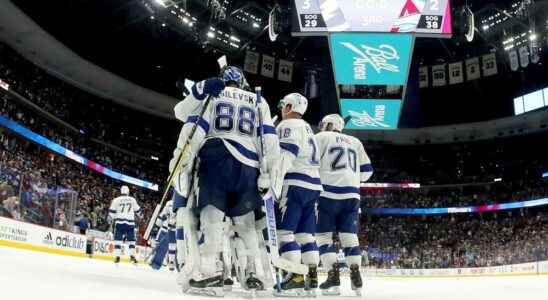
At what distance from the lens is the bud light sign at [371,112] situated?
18.2m

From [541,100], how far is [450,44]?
5892mm

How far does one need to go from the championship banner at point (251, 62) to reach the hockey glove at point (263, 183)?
864 inches

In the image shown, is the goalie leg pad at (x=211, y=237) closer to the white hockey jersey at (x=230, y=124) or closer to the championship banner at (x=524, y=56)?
the white hockey jersey at (x=230, y=124)

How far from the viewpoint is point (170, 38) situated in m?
24.3

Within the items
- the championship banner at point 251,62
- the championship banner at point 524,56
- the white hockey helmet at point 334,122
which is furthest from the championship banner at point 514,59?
the white hockey helmet at point 334,122

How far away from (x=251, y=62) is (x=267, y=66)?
898 mm

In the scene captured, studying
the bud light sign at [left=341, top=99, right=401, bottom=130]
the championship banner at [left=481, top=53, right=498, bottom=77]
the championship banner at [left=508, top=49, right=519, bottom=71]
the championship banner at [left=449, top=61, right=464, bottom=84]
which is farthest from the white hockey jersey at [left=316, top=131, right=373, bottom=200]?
the championship banner at [left=449, top=61, right=464, bottom=84]

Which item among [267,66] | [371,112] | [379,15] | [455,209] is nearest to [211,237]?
[379,15]

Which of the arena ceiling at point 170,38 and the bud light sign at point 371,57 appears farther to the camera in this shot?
the arena ceiling at point 170,38

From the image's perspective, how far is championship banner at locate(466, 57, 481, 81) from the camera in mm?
25641

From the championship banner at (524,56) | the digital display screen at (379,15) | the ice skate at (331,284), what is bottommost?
the ice skate at (331,284)

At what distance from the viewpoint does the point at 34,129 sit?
1997cm

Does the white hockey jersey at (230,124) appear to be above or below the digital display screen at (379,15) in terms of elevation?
below

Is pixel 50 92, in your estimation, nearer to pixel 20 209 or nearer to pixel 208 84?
pixel 20 209
